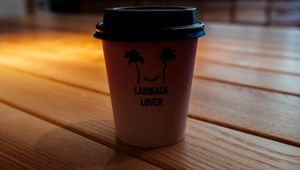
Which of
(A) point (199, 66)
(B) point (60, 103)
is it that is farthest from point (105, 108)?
(A) point (199, 66)

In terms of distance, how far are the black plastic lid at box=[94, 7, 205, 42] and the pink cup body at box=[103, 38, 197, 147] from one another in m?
0.01

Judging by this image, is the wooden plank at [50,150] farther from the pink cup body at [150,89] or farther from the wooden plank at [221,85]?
the wooden plank at [221,85]

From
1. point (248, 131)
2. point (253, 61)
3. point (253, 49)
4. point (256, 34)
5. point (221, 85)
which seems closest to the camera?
point (248, 131)

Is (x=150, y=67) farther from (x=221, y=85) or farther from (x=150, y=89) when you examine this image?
(x=221, y=85)

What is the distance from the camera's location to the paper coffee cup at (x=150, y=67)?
478 mm

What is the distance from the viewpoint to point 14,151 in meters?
0.55

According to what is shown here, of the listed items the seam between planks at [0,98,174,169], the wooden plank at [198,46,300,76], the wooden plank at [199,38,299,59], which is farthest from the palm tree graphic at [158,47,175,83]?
the wooden plank at [199,38,299,59]

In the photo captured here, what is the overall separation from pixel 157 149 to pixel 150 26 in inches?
7.2

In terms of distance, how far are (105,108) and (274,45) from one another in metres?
0.93

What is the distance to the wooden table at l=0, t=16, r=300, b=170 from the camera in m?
0.52

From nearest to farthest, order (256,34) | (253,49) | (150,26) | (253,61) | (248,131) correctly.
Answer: (150,26) < (248,131) < (253,61) < (253,49) < (256,34)

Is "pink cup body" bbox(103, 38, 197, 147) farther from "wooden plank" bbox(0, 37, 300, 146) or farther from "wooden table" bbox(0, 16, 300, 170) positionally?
"wooden plank" bbox(0, 37, 300, 146)

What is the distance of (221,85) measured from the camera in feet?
2.95

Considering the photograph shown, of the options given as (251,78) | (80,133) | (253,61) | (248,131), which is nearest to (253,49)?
(253,61)
